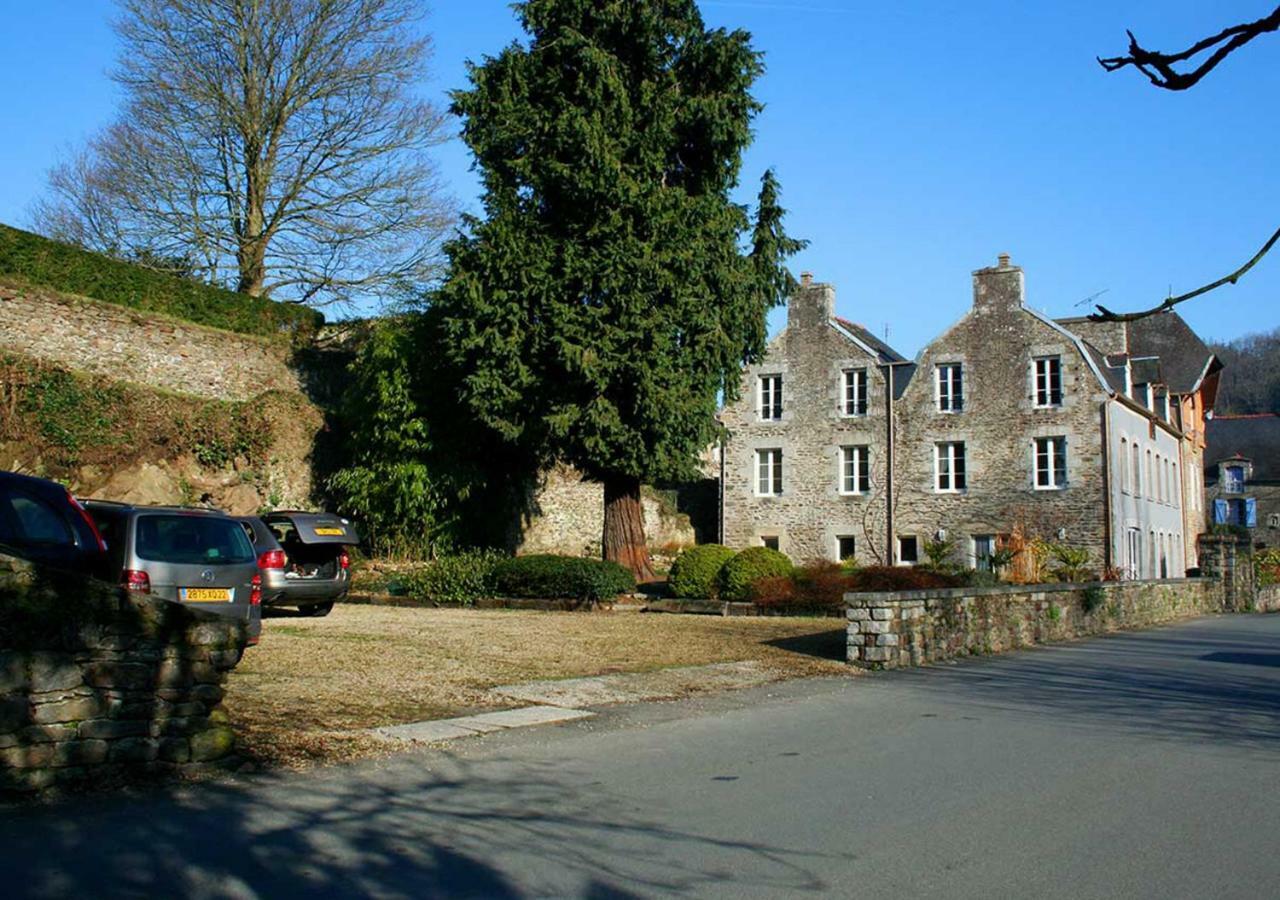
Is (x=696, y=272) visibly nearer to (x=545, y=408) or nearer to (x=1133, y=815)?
(x=545, y=408)

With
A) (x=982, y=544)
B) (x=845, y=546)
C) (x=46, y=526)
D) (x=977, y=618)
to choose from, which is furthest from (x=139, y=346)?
(x=982, y=544)

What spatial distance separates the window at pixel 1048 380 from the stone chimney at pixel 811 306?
7.47 meters

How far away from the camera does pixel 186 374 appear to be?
27.4 metres

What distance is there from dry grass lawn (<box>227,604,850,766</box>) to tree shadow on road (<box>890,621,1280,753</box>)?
2013 millimetres

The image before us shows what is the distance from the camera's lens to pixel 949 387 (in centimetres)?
3972

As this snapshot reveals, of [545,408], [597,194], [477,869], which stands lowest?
[477,869]

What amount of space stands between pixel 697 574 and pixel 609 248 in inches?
284

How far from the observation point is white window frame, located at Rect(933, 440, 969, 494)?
39.1m

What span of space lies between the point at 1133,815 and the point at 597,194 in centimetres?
2063

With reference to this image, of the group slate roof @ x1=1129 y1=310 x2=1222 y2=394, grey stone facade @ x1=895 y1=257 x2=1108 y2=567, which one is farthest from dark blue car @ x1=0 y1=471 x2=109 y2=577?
slate roof @ x1=1129 y1=310 x2=1222 y2=394

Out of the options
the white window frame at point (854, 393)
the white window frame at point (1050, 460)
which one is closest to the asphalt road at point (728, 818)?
the white window frame at point (1050, 460)

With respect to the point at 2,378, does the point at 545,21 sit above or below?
above

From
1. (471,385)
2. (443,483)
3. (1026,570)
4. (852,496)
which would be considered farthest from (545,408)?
(852,496)

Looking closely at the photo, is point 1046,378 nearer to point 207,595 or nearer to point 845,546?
point 845,546
